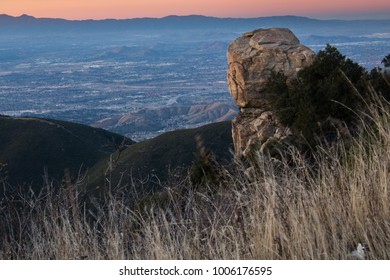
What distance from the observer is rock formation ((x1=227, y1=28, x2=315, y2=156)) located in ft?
90.4

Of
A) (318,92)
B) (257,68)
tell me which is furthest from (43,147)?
(318,92)

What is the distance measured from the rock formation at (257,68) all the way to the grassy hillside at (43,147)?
32567mm

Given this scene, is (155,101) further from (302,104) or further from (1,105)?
(302,104)

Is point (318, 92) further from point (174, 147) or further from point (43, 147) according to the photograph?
point (43, 147)

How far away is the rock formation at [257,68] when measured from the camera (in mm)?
27562

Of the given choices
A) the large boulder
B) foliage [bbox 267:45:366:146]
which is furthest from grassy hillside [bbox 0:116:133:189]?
foliage [bbox 267:45:366:146]

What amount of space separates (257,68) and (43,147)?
43440 millimetres

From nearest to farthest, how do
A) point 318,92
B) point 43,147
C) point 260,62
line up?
point 318,92 → point 260,62 → point 43,147

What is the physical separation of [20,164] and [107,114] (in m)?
79.1

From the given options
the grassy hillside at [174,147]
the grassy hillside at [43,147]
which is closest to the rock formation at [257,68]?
the grassy hillside at [174,147]

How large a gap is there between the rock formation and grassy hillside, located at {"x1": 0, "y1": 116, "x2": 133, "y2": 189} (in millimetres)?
32567

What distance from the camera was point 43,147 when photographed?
6688 cm

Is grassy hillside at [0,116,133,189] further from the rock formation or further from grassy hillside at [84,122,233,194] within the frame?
the rock formation

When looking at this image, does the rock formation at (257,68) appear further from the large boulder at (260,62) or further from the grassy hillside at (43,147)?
the grassy hillside at (43,147)
